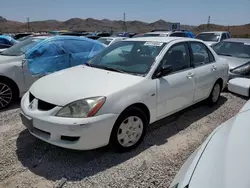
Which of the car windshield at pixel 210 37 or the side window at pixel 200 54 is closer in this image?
the side window at pixel 200 54

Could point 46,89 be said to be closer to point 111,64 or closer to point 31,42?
point 111,64

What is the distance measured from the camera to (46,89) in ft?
10.1

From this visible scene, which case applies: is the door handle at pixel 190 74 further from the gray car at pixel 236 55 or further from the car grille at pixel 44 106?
the gray car at pixel 236 55

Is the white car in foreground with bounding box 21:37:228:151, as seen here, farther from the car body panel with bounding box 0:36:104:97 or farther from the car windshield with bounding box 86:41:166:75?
the car body panel with bounding box 0:36:104:97

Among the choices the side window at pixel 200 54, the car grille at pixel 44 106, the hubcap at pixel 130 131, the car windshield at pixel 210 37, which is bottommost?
the hubcap at pixel 130 131

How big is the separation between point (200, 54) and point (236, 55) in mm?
3518

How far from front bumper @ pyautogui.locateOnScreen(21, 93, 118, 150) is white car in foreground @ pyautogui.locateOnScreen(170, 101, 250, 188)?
1333 millimetres

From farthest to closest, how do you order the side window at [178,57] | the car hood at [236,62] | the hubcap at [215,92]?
the car hood at [236,62] < the hubcap at [215,92] < the side window at [178,57]

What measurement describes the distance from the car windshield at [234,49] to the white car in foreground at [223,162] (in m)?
6.24

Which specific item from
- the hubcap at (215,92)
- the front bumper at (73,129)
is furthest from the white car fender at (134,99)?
the hubcap at (215,92)

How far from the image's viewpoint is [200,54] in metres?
4.46

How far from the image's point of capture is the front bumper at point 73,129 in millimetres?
2631

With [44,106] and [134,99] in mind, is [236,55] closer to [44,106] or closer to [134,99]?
[134,99]

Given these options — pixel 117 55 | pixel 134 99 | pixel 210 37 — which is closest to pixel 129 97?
pixel 134 99
